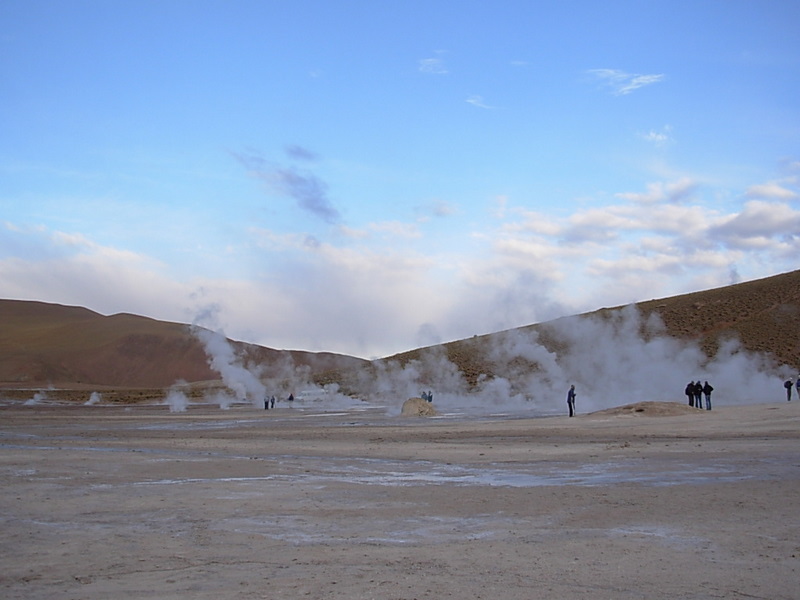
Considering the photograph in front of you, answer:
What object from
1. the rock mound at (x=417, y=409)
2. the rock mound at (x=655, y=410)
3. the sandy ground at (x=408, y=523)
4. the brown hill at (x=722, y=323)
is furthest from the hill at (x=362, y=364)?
the sandy ground at (x=408, y=523)

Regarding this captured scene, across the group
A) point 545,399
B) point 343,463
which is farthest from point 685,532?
point 545,399

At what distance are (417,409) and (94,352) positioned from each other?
128377mm

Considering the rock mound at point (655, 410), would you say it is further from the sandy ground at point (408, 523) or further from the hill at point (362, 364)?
the hill at point (362, 364)

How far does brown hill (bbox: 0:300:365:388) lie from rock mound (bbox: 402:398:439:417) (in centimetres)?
9315

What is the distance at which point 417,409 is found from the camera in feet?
177

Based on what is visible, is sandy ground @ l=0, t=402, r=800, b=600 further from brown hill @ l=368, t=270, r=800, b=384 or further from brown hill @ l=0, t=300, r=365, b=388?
brown hill @ l=0, t=300, r=365, b=388

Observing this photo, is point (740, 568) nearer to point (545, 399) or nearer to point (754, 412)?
point (754, 412)

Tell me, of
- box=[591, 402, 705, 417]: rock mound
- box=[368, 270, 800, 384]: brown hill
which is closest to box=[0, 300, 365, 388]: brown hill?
box=[368, 270, 800, 384]: brown hill

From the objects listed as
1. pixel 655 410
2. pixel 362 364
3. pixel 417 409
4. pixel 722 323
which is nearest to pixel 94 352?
pixel 362 364

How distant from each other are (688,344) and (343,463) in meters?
80.3

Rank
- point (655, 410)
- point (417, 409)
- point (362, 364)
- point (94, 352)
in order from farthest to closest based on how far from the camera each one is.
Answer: point (94, 352) → point (362, 364) → point (417, 409) → point (655, 410)

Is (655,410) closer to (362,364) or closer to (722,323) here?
(722,323)

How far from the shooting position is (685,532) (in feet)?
36.3

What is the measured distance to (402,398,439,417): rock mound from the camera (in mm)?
53531
